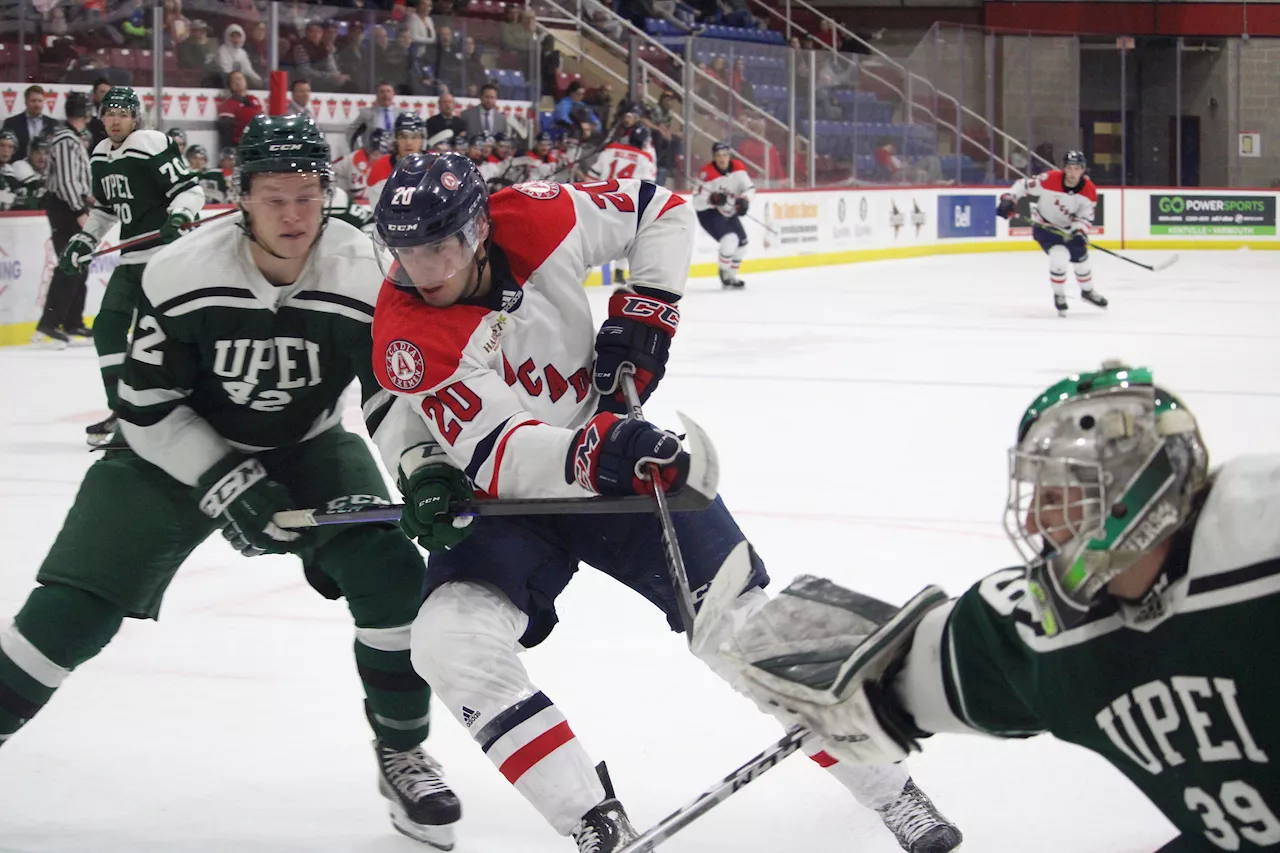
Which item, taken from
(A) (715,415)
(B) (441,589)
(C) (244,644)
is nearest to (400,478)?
(B) (441,589)

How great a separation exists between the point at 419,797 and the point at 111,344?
2565 mm

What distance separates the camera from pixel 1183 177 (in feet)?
60.1

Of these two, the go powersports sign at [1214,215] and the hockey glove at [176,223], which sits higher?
the go powersports sign at [1214,215]

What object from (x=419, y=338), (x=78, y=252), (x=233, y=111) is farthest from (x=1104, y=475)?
(x=233, y=111)

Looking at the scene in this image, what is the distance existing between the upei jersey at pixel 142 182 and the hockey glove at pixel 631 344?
338 centimetres

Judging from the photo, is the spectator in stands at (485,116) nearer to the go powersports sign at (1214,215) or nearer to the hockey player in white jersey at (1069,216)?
the hockey player in white jersey at (1069,216)

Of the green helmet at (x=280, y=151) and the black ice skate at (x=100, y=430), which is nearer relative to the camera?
the green helmet at (x=280, y=151)

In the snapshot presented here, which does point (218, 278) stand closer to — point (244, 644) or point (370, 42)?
point (244, 644)

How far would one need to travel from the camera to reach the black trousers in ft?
26.3

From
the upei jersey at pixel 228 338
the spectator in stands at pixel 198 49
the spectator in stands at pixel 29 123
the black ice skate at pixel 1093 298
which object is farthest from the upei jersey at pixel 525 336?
the black ice skate at pixel 1093 298

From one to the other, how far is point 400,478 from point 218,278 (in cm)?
40

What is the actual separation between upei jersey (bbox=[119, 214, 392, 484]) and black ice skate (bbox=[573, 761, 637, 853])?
751 millimetres

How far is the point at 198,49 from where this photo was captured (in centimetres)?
978

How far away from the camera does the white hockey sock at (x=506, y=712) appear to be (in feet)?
6.65
